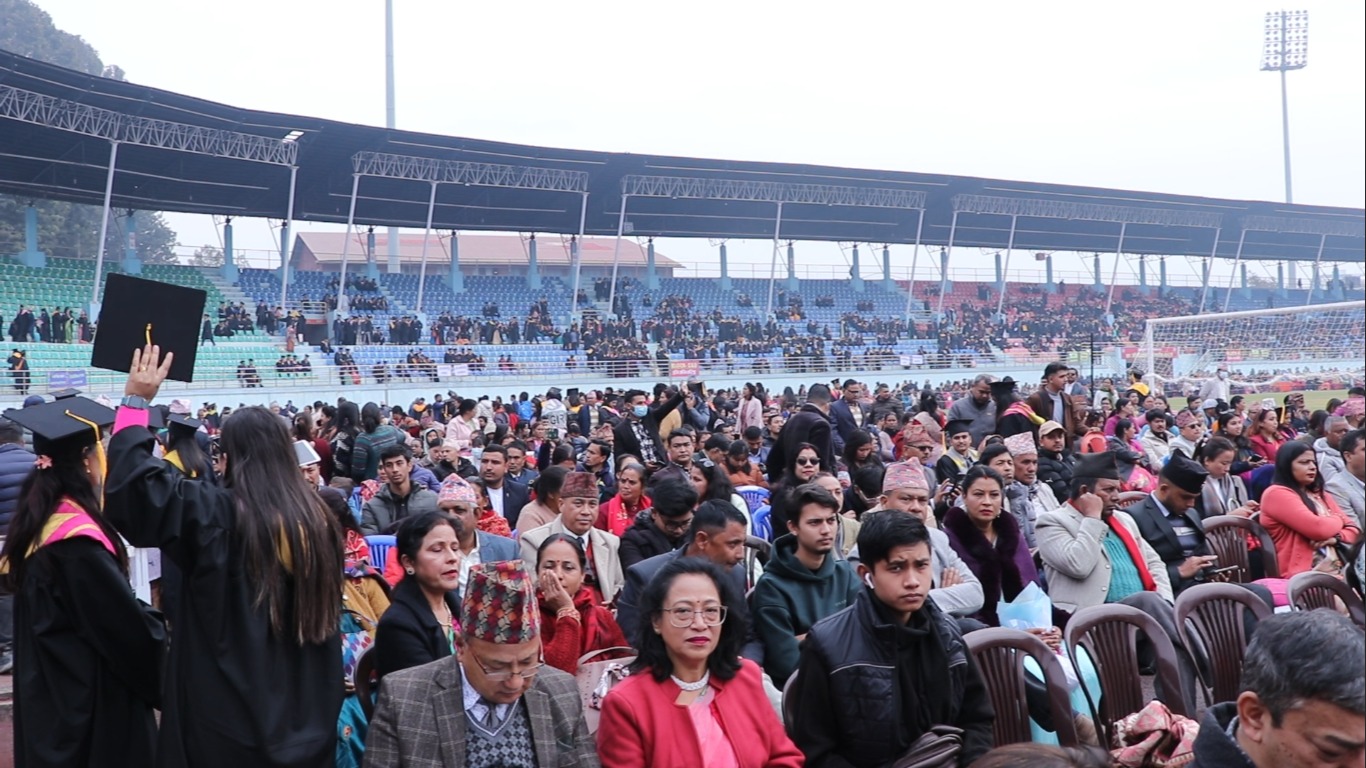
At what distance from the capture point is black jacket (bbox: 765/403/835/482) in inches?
335

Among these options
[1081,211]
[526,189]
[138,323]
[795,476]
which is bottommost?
[795,476]

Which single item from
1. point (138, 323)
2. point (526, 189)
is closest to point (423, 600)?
point (138, 323)

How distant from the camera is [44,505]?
11.7 feet

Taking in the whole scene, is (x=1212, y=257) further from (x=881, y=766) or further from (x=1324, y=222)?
(x=881, y=766)

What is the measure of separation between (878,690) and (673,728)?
0.59 metres

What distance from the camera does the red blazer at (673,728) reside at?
11.0 ft

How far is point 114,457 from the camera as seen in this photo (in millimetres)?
3006

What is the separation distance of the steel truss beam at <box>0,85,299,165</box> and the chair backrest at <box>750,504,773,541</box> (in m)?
22.1

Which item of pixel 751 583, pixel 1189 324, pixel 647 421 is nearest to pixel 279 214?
pixel 1189 324

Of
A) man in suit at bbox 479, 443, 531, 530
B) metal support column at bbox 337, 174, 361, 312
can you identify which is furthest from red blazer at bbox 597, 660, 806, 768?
metal support column at bbox 337, 174, 361, 312

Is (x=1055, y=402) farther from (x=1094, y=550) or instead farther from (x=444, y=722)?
(x=444, y=722)

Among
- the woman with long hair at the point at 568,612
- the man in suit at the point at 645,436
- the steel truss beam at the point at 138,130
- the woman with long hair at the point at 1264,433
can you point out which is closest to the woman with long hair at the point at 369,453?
the man in suit at the point at 645,436

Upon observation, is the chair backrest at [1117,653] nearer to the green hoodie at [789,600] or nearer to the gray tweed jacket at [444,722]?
Result: the green hoodie at [789,600]

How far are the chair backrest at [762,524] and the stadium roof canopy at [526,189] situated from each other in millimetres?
20879
